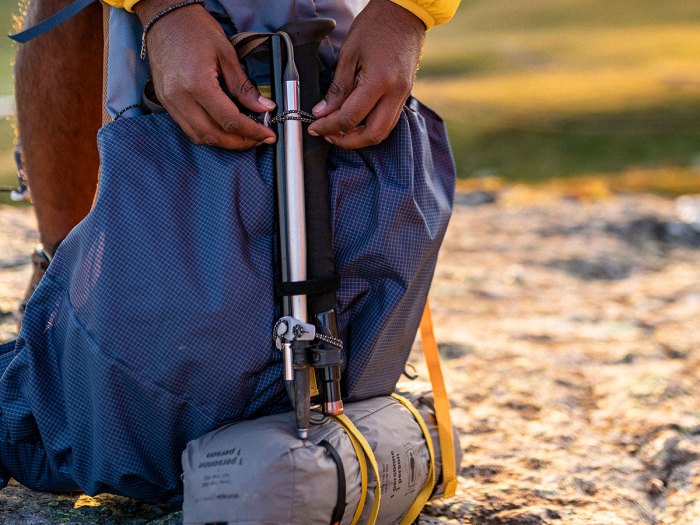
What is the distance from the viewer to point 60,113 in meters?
2.30

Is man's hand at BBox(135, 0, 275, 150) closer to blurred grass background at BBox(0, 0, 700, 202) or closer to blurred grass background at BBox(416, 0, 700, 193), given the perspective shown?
blurred grass background at BBox(0, 0, 700, 202)

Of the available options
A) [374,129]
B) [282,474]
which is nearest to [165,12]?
[374,129]

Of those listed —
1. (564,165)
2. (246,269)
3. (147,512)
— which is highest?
(246,269)

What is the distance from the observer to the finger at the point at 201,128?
1.72 m

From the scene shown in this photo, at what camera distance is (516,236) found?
6336 millimetres

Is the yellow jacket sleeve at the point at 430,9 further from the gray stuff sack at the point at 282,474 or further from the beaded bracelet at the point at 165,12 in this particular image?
the gray stuff sack at the point at 282,474

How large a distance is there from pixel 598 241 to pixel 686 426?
3.51 metres

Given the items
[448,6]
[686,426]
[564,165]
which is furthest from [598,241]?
[564,165]

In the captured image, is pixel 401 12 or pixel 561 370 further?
pixel 561 370

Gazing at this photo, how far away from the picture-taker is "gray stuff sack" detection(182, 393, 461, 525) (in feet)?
5.13

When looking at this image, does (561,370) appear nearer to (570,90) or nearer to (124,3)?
(124,3)

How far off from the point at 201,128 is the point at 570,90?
45.1 m

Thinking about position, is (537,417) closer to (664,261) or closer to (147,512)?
(147,512)

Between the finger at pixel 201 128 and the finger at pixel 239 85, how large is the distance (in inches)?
3.1
